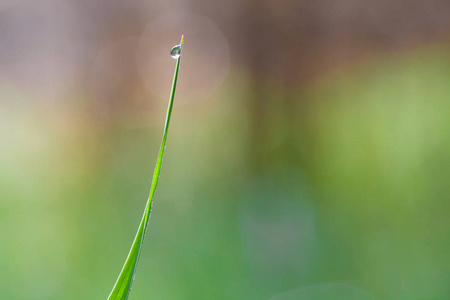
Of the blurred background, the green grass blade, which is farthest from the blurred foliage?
the green grass blade

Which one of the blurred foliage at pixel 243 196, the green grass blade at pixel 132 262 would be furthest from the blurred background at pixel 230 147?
the green grass blade at pixel 132 262

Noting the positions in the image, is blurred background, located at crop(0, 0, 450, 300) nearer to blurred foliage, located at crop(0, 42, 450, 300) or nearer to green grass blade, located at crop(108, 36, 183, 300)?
blurred foliage, located at crop(0, 42, 450, 300)

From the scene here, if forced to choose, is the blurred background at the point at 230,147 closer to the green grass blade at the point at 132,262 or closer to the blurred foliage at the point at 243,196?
the blurred foliage at the point at 243,196

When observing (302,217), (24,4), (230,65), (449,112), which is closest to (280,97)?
(230,65)

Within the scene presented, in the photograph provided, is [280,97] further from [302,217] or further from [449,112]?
[449,112]

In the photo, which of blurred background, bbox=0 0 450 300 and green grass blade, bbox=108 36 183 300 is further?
blurred background, bbox=0 0 450 300

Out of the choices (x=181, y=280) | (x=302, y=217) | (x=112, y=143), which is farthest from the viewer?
(x=112, y=143)

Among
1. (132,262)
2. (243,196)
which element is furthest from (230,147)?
(132,262)

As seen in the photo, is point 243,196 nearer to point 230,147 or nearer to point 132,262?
point 230,147

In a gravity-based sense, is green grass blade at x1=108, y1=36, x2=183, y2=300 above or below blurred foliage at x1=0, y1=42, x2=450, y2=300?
below
